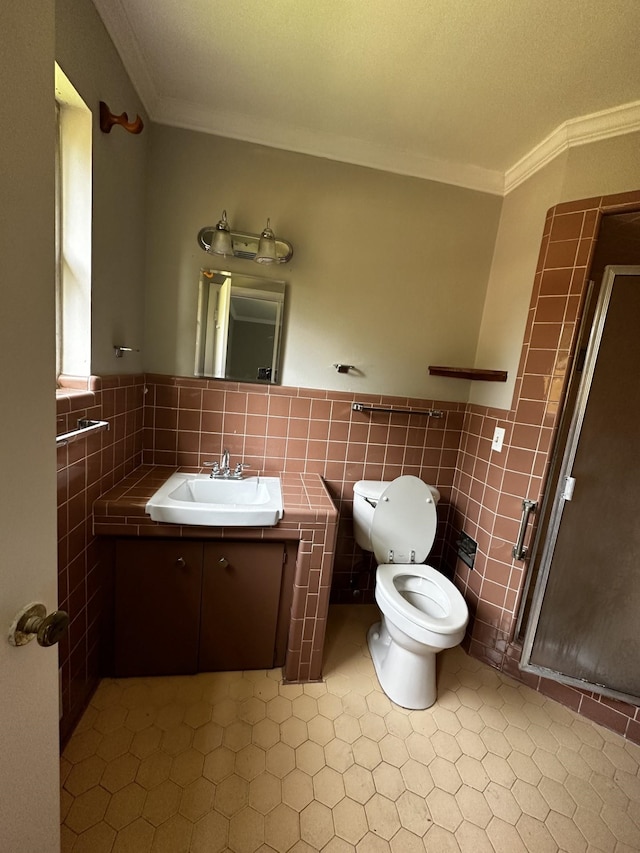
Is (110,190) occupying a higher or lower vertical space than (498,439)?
higher

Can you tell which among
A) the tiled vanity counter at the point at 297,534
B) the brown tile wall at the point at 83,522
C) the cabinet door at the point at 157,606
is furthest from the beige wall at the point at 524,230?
the brown tile wall at the point at 83,522

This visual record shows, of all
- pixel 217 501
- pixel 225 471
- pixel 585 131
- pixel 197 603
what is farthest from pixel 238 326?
pixel 585 131

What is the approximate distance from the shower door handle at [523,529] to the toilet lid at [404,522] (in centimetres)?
37

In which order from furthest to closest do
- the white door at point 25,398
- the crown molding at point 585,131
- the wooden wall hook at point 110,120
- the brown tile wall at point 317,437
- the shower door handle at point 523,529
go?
the brown tile wall at point 317,437, the shower door handle at point 523,529, the crown molding at point 585,131, the wooden wall hook at point 110,120, the white door at point 25,398

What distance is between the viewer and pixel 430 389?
1.95 m

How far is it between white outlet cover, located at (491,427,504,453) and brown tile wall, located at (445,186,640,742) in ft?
0.08

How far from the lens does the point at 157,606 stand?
1396mm

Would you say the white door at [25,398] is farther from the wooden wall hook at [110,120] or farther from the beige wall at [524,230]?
the beige wall at [524,230]

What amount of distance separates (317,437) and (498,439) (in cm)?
93

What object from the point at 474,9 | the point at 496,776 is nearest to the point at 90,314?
the point at 474,9

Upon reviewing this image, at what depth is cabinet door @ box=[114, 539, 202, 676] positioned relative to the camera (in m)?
1.35

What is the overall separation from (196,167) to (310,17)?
76 cm

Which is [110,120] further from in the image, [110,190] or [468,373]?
[468,373]

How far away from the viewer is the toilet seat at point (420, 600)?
1350 millimetres
